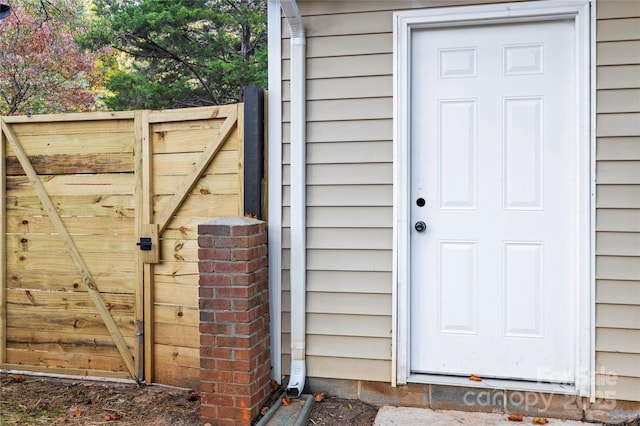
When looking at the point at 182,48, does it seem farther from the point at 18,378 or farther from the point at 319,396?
the point at 319,396

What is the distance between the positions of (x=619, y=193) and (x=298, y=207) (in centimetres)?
164

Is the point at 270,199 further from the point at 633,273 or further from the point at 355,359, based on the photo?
the point at 633,273

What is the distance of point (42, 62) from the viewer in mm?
8195

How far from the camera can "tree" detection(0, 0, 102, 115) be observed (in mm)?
7949

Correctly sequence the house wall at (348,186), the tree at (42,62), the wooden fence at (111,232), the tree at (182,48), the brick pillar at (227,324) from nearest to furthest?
the brick pillar at (227,324) < the house wall at (348,186) < the wooden fence at (111,232) < the tree at (42,62) < the tree at (182,48)

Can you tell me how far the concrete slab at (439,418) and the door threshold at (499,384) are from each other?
0.46ft

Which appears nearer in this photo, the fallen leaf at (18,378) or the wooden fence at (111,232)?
the wooden fence at (111,232)

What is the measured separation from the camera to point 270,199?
2980mm

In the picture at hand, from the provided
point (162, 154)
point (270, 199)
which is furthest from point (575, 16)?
point (162, 154)

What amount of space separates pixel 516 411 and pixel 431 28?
6.84 ft

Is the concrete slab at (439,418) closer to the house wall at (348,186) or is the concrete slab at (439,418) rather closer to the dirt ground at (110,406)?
the dirt ground at (110,406)

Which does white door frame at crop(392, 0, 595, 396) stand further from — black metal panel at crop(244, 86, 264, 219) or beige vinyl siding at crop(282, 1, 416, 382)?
black metal panel at crop(244, 86, 264, 219)

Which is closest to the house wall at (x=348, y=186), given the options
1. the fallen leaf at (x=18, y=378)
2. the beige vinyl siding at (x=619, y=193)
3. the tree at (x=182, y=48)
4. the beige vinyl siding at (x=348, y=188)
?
the beige vinyl siding at (x=348, y=188)

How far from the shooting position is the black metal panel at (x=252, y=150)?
2.91 metres
